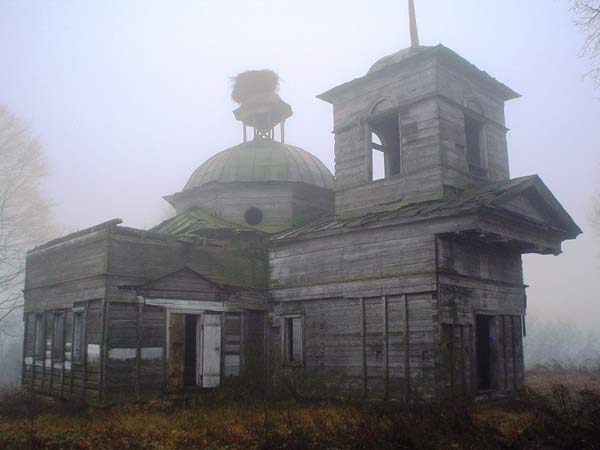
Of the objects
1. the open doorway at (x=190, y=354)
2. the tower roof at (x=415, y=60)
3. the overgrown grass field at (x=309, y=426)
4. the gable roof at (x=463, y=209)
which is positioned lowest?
the overgrown grass field at (x=309, y=426)

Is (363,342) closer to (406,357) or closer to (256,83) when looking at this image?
(406,357)

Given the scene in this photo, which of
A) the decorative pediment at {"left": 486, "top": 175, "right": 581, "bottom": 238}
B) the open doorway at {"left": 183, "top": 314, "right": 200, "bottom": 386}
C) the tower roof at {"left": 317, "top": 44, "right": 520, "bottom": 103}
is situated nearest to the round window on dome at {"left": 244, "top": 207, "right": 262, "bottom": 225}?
the open doorway at {"left": 183, "top": 314, "right": 200, "bottom": 386}

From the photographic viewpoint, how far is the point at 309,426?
11.7 m

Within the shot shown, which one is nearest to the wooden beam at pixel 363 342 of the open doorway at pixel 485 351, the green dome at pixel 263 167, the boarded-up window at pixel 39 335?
the open doorway at pixel 485 351

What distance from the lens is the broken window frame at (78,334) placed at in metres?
15.7

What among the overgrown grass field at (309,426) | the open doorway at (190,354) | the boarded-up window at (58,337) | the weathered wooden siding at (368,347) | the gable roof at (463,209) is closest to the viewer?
the overgrown grass field at (309,426)

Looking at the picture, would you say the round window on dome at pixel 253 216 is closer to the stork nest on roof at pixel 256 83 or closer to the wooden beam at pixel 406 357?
the stork nest on roof at pixel 256 83

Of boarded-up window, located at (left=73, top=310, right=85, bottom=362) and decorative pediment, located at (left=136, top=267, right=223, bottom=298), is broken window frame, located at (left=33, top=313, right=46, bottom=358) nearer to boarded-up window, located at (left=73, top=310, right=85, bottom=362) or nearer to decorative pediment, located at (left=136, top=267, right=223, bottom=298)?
boarded-up window, located at (left=73, top=310, right=85, bottom=362)

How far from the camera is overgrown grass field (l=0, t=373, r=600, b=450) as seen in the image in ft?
33.3

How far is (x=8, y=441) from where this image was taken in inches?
427

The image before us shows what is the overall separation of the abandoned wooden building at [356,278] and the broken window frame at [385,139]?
0.07m

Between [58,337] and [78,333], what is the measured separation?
181 cm

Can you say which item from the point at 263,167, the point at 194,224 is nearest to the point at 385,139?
the point at 263,167

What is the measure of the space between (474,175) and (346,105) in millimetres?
4816
